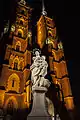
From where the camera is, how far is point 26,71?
2322 cm

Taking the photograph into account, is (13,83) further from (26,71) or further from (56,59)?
(56,59)

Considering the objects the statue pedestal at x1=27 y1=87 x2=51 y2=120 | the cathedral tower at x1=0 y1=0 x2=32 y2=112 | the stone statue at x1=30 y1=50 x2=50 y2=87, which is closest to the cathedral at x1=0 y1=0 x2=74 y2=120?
the cathedral tower at x1=0 y1=0 x2=32 y2=112

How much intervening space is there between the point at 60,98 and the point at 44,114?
741 inches

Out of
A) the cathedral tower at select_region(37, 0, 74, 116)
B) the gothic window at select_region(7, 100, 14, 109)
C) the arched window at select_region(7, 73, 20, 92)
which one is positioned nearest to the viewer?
the gothic window at select_region(7, 100, 14, 109)

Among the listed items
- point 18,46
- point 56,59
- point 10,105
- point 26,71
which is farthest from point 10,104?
point 56,59

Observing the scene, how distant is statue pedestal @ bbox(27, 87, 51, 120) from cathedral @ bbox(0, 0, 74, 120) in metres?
11.9

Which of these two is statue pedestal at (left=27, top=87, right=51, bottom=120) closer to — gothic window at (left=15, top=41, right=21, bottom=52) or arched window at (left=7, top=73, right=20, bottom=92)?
arched window at (left=7, top=73, right=20, bottom=92)

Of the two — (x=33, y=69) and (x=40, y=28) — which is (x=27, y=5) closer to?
(x=40, y=28)

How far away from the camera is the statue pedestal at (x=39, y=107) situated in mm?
5887

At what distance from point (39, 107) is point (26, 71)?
669 inches

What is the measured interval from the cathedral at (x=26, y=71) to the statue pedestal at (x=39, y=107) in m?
11.9

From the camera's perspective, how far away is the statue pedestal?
5887mm

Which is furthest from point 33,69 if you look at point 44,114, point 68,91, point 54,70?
point 54,70

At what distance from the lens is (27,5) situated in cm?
3756
